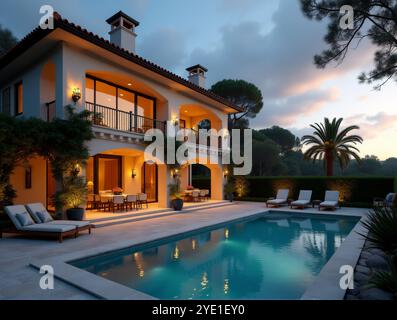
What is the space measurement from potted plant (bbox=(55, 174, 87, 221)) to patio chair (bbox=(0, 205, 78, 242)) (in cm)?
132

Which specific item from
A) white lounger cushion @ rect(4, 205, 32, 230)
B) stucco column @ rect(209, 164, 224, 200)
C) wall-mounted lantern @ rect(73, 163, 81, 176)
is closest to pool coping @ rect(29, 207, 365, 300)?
white lounger cushion @ rect(4, 205, 32, 230)

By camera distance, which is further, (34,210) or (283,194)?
(283,194)

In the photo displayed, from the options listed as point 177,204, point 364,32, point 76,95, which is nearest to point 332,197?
point 177,204

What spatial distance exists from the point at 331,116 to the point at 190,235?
1761 cm

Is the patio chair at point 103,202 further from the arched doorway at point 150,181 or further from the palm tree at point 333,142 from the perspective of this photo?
the palm tree at point 333,142

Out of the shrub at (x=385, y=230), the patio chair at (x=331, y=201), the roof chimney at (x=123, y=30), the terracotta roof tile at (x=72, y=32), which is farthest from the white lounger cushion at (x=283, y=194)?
the roof chimney at (x=123, y=30)

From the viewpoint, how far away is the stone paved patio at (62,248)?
14.6 feet

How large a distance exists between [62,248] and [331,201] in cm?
1475

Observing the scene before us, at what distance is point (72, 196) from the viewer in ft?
31.8

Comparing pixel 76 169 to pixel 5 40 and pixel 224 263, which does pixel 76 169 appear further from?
pixel 5 40

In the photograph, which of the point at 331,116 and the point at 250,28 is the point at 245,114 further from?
the point at 250,28

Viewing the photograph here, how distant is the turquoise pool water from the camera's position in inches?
206

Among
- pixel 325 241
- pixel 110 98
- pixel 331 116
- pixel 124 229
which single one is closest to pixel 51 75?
pixel 110 98

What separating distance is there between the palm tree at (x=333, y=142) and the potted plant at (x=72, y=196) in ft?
61.4
